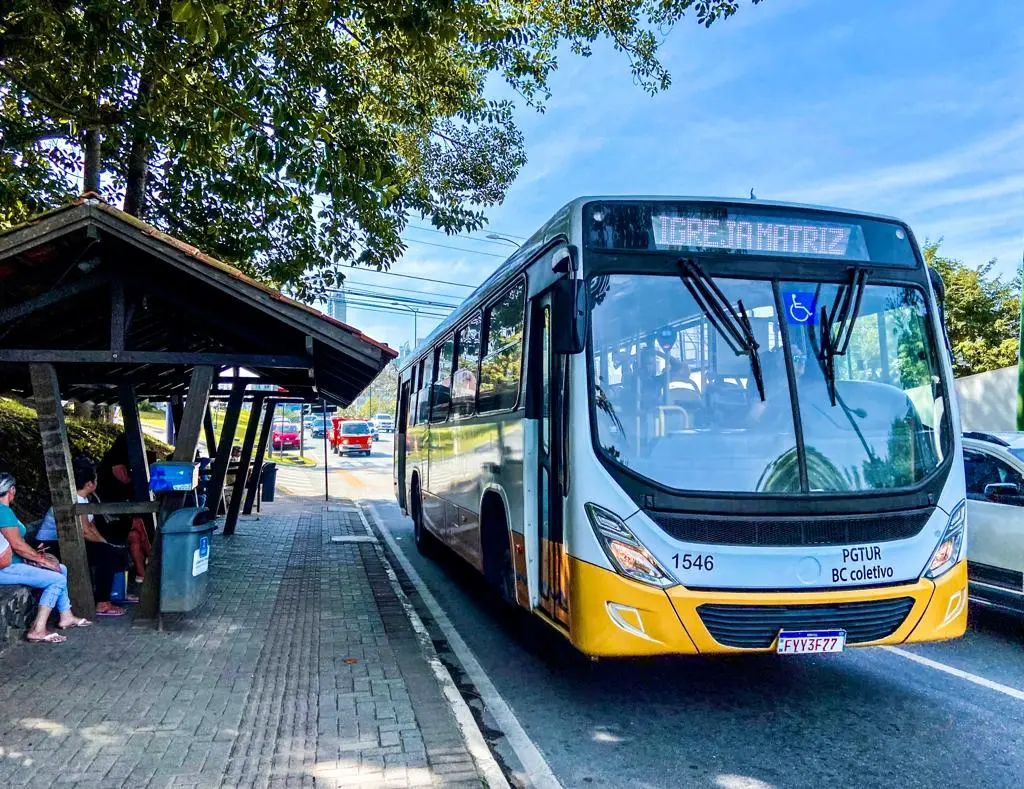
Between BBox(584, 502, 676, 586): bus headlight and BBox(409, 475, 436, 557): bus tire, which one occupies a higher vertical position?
BBox(584, 502, 676, 586): bus headlight

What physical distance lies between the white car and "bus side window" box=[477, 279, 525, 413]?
13.9ft

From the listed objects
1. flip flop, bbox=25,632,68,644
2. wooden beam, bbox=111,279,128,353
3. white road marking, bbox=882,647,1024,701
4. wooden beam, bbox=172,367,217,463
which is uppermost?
wooden beam, bbox=111,279,128,353

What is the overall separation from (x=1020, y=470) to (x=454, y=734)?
5387 millimetres

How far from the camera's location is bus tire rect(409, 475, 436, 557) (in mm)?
11172

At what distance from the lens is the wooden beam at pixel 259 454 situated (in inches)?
577

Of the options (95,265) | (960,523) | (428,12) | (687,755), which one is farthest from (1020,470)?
(95,265)

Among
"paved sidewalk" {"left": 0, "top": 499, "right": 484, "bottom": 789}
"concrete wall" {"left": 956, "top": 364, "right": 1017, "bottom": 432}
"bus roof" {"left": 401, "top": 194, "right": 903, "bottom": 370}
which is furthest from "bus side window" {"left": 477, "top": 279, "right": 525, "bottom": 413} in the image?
"concrete wall" {"left": 956, "top": 364, "right": 1017, "bottom": 432}

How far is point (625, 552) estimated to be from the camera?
4.36 m

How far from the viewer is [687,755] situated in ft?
13.9

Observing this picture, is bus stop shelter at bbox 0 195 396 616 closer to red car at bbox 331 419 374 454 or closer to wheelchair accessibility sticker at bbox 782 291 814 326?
wheelchair accessibility sticker at bbox 782 291 814 326

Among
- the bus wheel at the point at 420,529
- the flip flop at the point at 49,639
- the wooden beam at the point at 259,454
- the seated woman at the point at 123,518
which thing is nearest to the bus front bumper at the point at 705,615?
the flip flop at the point at 49,639

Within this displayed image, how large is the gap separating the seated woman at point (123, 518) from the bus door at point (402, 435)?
15.7 feet

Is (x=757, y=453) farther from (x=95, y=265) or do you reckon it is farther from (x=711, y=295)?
(x=95, y=265)

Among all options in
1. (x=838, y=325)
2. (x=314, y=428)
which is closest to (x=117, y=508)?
(x=838, y=325)
